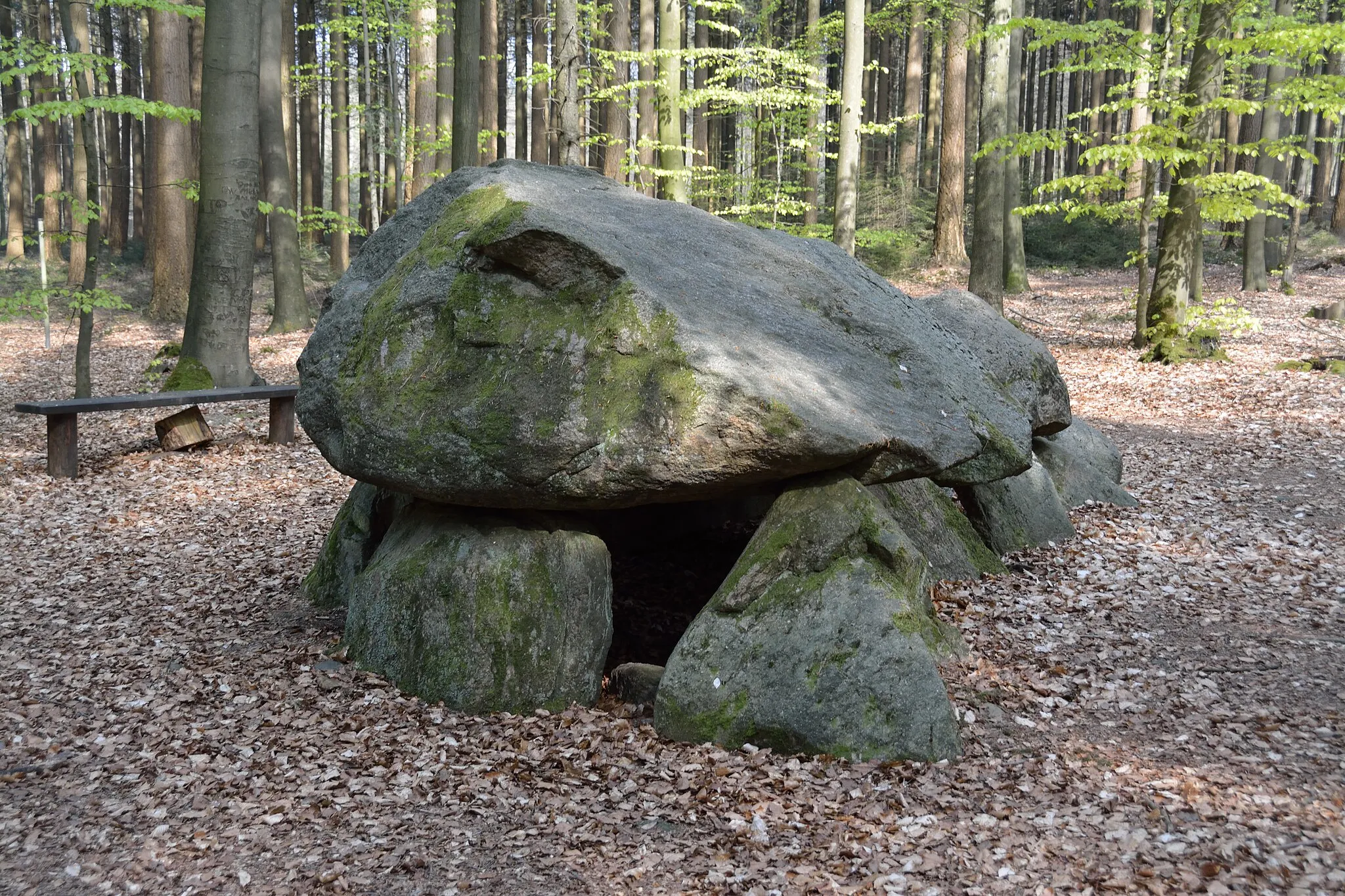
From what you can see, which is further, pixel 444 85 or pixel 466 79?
pixel 444 85

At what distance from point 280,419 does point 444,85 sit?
15.3 meters

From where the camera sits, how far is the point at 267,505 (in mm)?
7789

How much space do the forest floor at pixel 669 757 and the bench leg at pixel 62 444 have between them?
1599 millimetres

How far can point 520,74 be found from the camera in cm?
3012

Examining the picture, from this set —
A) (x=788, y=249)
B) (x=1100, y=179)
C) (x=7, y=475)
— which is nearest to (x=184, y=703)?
(x=788, y=249)

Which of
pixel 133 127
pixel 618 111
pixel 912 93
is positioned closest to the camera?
pixel 618 111

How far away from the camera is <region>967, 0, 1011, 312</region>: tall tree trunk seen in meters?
13.5

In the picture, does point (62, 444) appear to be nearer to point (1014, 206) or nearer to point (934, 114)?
point (1014, 206)

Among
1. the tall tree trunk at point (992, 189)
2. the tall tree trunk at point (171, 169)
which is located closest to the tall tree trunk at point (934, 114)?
the tall tree trunk at point (992, 189)

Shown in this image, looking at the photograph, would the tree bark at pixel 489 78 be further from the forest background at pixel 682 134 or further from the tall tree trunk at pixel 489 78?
the forest background at pixel 682 134

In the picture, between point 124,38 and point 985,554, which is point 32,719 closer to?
point 985,554

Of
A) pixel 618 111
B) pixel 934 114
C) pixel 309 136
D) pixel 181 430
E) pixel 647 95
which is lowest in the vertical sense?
pixel 181 430

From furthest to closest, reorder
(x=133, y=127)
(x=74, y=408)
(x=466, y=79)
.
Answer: (x=133, y=127)
(x=466, y=79)
(x=74, y=408)

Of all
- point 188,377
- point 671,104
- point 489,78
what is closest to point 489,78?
point 489,78
